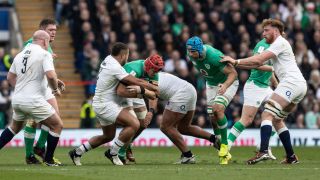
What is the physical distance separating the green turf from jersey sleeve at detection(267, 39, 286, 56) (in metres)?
2.00

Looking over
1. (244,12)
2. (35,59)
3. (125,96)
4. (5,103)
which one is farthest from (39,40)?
(244,12)

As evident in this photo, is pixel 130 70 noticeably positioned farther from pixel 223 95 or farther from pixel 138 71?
pixel 223 95

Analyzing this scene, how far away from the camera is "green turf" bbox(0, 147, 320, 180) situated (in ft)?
Result: 59.5

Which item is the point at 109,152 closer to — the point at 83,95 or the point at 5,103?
the point at 5,103

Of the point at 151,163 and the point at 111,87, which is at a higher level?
the point at 111,87

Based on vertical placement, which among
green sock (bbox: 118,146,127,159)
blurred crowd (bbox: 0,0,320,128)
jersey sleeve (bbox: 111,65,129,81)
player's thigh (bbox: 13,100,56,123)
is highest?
blurred crowd (bbox: 0,0,320,128)

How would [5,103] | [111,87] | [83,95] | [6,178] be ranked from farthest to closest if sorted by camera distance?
1. [83,95]
2. [5,103]
3. [111,87]
4. [6,178]

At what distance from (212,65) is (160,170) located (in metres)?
3.16

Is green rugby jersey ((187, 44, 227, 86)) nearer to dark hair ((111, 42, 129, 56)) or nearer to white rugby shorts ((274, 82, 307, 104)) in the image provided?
white rugby shorts ((274, 82, 307, 104))

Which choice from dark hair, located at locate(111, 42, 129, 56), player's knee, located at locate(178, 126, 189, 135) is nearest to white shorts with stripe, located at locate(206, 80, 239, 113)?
player's knee, located at locate(178, 126, 189, 135)

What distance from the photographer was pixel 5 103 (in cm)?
3152

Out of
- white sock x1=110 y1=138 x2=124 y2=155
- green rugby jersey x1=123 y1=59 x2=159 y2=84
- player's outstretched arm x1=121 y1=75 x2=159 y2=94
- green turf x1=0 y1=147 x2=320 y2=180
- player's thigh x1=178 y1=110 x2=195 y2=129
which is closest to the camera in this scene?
green turf x1=0 y1=147 x2=320 y2=180

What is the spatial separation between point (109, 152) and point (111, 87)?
119cm

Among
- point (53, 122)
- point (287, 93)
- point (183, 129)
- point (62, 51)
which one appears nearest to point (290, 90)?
point (287, 93)
